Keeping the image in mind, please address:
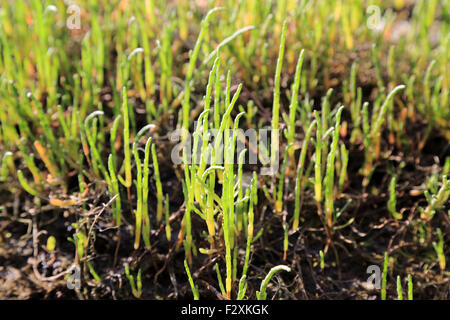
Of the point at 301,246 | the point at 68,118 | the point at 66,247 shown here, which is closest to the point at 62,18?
the point at 68,118

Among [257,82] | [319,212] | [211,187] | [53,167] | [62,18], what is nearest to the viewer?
[211,187]

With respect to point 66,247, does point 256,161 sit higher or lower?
higher

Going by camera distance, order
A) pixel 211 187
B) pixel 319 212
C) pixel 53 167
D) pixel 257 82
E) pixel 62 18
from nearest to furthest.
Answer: pixel 211 187, pixel 319 212, pixel 53 167, pixel 257 82, pixel 62 18

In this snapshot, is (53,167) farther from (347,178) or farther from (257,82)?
(347,178)

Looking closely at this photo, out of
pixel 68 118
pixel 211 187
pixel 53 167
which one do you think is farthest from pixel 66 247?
pixel 211 187

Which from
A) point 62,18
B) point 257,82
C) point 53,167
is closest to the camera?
point 53,167

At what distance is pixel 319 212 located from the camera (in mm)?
1204

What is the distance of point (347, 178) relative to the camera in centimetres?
136

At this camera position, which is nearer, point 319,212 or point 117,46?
point 319,212
